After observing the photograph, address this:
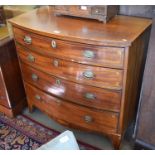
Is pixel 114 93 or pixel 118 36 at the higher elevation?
pixel 118 36

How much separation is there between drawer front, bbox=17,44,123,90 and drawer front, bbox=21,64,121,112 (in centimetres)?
5

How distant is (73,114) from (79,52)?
0.53 metres

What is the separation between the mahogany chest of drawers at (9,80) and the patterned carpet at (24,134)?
0.10 meters

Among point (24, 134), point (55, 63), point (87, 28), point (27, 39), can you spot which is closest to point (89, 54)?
point (87, 28)

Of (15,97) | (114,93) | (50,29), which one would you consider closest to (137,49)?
(114,93)

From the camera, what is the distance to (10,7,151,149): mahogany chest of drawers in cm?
120

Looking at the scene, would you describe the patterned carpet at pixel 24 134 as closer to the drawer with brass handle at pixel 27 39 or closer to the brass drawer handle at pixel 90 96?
the brass drawer handle at pixel 90 96

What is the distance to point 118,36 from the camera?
1.16 m

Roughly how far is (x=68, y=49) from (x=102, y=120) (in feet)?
1.78

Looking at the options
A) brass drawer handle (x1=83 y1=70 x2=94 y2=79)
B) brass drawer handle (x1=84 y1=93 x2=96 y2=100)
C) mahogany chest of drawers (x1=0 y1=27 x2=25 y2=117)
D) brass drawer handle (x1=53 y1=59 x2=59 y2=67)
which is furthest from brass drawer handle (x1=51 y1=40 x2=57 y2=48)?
mahogany chest of drawers (x1=0 y1=27 x2=25 y2=117)

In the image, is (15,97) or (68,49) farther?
(15,97)

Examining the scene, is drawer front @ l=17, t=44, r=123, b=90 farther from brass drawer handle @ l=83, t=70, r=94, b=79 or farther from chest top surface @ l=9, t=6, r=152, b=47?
chest top surface @ l=9, t=6, r=152, b=47

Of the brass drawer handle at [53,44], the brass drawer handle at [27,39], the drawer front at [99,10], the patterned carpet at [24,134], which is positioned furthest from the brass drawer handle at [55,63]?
the patterned carpet at [24,134]
